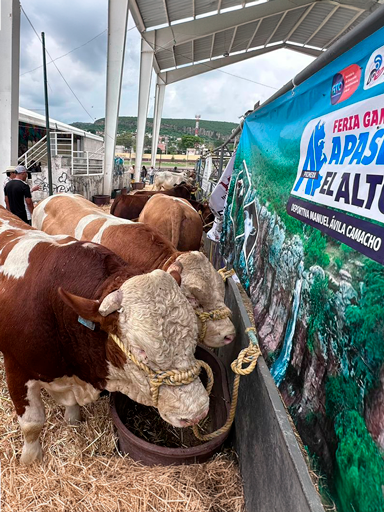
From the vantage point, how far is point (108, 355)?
1.77m

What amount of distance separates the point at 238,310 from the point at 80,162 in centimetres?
1504

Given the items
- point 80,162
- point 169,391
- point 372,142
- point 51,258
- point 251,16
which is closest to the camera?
point 372,142

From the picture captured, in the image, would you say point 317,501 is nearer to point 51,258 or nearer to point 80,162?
point 51,258

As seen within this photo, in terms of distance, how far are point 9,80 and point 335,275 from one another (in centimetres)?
826

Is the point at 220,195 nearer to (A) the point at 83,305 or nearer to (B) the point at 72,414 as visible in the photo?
(B) the point at 72,414

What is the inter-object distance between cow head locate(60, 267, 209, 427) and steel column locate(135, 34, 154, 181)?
68.5ft

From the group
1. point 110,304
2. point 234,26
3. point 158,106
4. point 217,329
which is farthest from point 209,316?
point 158,106

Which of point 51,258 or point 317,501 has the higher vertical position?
point 51,258

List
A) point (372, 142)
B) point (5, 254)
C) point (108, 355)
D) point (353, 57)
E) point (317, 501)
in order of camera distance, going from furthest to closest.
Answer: point (5, 254) < point (108, 355) < point (353, 57) < point (372, 142) < point (317, 501)

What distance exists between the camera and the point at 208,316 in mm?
2414

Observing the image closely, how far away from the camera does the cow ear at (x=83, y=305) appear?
1.57 m

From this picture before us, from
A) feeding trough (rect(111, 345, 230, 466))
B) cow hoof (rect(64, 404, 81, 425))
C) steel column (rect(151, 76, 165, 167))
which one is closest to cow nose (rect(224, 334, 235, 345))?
feeding trough (rect(111, 345, 230, 466))

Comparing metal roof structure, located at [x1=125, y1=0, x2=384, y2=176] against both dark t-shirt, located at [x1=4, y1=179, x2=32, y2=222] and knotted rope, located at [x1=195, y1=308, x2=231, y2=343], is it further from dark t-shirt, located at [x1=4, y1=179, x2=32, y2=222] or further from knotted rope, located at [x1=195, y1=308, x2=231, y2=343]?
knotted rope, located at [x1=195, y1=308, x2=231, y2=343]

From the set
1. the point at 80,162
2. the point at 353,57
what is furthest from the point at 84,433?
the point at 80,162
